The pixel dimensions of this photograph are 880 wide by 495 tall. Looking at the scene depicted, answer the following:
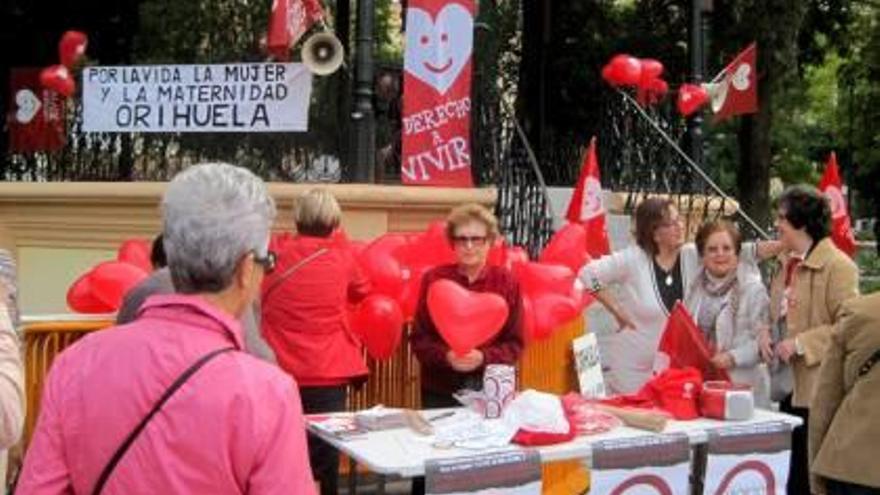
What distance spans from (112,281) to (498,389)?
2.38 metres

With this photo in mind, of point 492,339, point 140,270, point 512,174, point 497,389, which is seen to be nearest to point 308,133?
point 512,174

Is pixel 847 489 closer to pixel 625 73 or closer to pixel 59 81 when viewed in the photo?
pixel 59 81

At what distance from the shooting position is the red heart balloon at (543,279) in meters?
5.90

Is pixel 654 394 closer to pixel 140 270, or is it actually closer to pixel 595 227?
pixel 140 270

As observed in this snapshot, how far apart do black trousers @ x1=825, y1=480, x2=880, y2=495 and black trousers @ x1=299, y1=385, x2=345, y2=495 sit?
8.07 ft

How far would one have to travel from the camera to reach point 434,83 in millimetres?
8414

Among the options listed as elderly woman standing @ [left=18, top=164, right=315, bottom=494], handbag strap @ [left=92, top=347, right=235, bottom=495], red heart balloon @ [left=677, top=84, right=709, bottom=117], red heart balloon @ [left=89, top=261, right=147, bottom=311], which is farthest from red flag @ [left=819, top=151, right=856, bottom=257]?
handbag strap @ [left=92, top=347, right=235, bottom=495]

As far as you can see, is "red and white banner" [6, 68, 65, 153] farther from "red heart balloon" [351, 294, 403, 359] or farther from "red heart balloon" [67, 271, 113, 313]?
"red heart balloon" [351, 294, 403, 359]

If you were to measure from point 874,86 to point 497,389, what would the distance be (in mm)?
28997

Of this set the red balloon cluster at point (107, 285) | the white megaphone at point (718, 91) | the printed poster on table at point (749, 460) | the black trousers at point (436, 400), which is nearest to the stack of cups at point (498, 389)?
the black trousers at point (436, 400)

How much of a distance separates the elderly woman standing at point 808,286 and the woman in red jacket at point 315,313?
2.05m

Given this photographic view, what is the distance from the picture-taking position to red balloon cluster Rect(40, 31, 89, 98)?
9445 millimetres

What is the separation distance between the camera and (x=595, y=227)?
8.46 meters

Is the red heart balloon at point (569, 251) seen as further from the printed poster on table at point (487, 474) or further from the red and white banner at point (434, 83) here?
the printed poster on table at point (487, 474)
